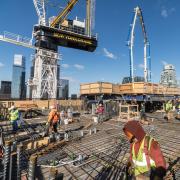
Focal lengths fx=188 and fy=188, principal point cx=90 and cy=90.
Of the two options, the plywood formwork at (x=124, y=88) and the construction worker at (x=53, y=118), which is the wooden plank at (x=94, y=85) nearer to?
the plywood formwork at (x=124, y=88)

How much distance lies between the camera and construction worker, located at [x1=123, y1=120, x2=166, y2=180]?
2530 millimetres

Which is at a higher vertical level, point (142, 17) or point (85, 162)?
point (142, 17)

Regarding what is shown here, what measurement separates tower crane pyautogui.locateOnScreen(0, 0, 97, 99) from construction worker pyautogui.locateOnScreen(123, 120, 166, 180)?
1402 inches

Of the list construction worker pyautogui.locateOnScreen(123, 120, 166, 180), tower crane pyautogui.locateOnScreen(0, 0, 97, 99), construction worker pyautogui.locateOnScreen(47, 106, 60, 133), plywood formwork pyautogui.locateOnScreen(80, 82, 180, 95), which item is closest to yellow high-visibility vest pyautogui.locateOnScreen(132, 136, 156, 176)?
construction worker pyautogui.locateOnScreen(123, 120, 166, 180)

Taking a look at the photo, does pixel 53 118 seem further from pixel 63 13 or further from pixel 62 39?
pixel 63 13

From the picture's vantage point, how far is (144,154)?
9.10 ft

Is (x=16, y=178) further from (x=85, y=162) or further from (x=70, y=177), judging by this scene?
(x=85, y=162)

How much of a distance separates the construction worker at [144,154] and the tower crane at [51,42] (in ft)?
117

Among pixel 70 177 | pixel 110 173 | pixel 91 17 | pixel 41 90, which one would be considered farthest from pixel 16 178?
pixel 91 17

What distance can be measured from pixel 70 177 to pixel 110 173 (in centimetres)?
117

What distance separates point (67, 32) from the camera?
37.9m

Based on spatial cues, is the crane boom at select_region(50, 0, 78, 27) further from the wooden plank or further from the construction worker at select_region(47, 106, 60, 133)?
the construction worker at select_region(47, 106, 60, 133)

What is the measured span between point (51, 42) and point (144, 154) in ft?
123

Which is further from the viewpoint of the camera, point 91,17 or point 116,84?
point 91,17
